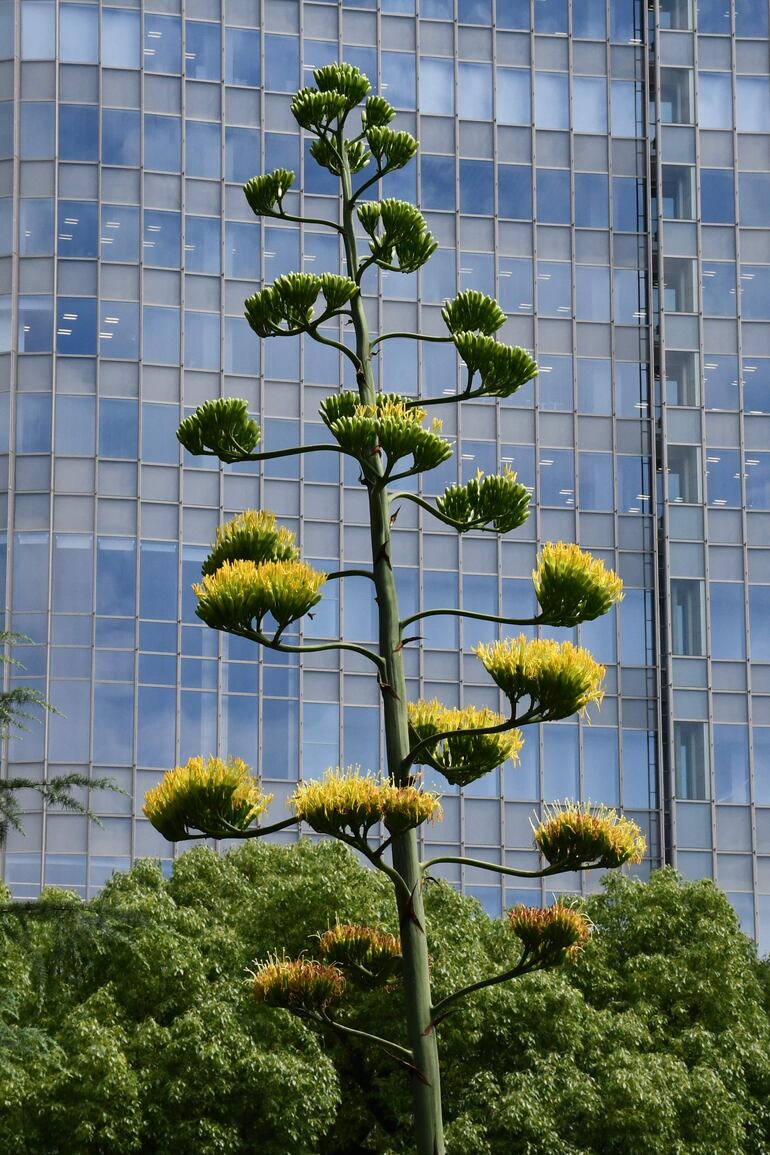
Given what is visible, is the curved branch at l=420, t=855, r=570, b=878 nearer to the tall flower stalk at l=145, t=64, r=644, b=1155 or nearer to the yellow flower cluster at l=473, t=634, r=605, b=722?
the tall flower stalk at l=145, t=64, r=644, b=1155

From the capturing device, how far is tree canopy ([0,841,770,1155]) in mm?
30031

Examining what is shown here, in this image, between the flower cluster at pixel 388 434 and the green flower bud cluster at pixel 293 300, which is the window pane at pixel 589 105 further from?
the flower cluster at pixel 388 434

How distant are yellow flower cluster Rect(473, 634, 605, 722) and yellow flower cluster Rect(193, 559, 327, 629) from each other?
3.51 feet

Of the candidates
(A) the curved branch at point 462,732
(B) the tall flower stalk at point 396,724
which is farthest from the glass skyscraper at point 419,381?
(A) the curved branch at point 462,732

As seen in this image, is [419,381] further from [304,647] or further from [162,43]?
[304,647]

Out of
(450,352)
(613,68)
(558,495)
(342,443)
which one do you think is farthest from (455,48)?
(342,443)

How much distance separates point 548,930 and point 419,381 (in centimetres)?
4689

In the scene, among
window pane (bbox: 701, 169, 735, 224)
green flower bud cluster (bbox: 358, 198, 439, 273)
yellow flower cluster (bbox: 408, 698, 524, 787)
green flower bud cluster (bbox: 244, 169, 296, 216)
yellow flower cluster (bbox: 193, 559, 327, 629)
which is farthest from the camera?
window pane (bbox: 701, 169, 735, 224)

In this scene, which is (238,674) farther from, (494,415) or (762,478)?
(762,478)

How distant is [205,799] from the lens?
40.7ft

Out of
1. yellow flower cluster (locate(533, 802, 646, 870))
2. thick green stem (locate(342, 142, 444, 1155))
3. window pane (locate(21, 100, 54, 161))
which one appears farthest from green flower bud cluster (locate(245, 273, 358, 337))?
window pane (locate(21, 100, 54, 161))

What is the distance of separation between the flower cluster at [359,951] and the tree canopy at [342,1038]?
1394cm

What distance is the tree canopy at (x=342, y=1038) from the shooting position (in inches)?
1182

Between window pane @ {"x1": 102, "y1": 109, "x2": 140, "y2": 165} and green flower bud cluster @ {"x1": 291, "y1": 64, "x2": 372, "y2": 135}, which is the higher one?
window pane @ {"x1": 102, "y1": 109, "x2": 140, "y2": 165}
